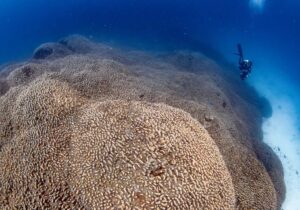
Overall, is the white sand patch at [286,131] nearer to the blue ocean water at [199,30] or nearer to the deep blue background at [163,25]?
the blue ocean water at [199,30]

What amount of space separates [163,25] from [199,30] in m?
5.49

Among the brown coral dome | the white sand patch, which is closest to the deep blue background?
the white sand patch

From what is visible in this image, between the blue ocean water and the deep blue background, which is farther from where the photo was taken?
the deep blue background

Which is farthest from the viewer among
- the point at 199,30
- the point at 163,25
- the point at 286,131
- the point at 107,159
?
the point at 199,30

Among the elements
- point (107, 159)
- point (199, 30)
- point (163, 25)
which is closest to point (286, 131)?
point (107, 159)

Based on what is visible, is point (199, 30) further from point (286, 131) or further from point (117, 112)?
point (117, 112)

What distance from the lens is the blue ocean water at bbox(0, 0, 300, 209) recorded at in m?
27.9

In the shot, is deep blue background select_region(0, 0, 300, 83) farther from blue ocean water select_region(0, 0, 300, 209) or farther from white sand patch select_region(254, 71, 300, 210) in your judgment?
white sand patch select_region(254, 71, 300, 210)

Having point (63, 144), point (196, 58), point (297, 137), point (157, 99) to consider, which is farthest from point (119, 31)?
point (63, 144)

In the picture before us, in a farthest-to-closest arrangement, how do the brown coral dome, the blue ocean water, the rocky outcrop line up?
the blue ocean water
the rocky outcrop
the brown coral dome

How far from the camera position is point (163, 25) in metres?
40.3

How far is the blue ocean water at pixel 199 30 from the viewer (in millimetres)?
27875

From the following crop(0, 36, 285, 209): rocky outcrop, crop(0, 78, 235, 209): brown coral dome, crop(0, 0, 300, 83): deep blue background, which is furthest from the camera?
crop(0, 0, 300, 83): deep blue background

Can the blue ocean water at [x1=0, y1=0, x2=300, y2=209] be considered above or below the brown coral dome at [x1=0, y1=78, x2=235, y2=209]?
below
